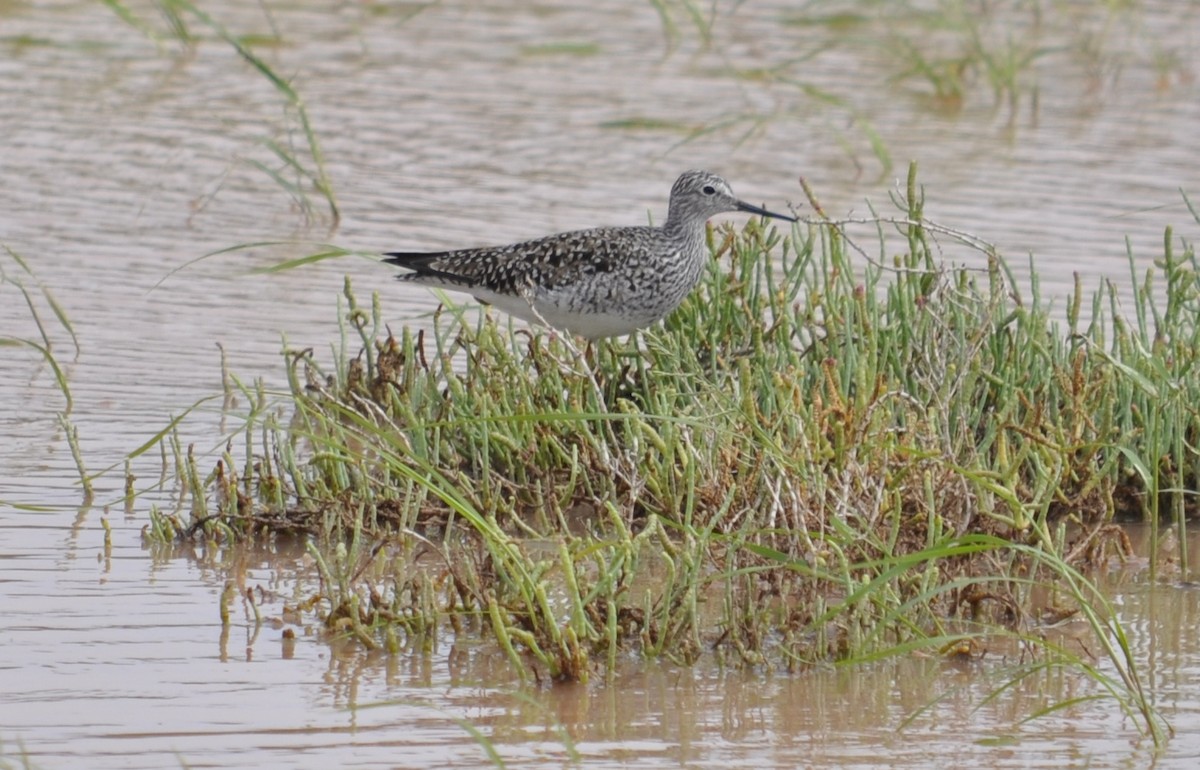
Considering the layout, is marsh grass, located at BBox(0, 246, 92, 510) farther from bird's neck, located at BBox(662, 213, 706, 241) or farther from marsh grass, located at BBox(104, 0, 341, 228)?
bird's neck, located at BBox(662, 213, 706, 241)

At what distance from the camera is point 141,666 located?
206 inches

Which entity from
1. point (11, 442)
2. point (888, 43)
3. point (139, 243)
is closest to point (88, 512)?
point (11, 442)

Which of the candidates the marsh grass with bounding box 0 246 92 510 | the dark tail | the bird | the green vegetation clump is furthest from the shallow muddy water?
the bird

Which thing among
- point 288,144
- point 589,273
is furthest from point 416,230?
point 589,273

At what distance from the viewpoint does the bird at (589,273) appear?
7434mm

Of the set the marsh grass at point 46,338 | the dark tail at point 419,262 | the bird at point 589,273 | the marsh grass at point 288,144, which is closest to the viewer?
the marsh grass at point 46,338

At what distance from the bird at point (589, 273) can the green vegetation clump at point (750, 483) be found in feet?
0.42

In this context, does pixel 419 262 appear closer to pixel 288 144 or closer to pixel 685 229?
pixel 685 229

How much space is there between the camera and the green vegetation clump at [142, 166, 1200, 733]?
17.3 feet

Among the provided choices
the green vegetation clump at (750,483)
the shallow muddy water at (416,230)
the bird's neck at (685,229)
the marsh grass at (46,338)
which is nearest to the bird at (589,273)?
the bird's neck at (685,229)

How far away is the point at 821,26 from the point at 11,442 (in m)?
9.45

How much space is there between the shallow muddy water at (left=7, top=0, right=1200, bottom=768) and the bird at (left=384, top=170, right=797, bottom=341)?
0.94 m

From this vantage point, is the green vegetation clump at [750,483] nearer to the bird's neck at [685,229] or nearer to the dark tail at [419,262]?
the bird's neck at [685,229]

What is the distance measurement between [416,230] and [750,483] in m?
4.83
